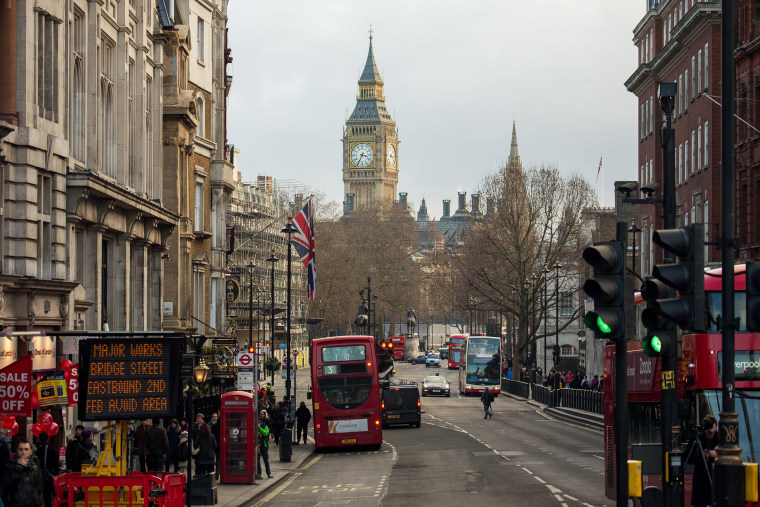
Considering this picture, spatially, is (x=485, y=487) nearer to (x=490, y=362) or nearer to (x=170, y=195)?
(x=170, y=195)

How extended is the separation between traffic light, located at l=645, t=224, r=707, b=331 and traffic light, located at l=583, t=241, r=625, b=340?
13.7 inches

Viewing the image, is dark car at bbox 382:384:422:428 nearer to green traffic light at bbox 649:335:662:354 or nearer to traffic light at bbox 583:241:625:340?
green traffic light at bbox 649:335:662:354

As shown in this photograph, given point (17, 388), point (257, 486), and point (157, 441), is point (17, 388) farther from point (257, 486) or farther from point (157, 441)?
point (257, 486)

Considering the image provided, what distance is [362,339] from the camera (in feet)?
132

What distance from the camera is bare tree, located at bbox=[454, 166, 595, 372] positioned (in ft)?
276

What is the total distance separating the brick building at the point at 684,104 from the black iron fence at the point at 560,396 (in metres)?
8.13

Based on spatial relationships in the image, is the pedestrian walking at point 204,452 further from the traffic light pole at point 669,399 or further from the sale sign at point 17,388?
the traffic light pole at point 669,399

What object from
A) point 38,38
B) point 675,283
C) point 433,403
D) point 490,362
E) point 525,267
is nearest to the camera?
point 675,283

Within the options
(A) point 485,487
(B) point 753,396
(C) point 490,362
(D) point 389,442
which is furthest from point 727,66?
(C) point 490,362

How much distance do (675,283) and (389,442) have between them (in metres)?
34.0

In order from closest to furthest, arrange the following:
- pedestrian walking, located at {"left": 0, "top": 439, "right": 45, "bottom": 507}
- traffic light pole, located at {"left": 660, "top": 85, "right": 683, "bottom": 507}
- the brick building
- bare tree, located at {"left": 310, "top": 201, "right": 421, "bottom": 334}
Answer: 1. traffic light pole, located at {"left": 660, "top": 85, "right": 683, "bottom": 507}
2. pedestrian walking, located at {"left": 0, "top": 439, "right": 45, "bottom": 507}
3. the brick building
4. bare tree, located at {"left": 310, "top": 201, "right": 421, "bottom": 334}

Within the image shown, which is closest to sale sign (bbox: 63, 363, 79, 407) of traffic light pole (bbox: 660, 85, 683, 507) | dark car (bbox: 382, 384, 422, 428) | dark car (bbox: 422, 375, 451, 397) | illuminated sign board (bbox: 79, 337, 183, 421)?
illuminated sign board (bbox: 79, 337, 183, 421)

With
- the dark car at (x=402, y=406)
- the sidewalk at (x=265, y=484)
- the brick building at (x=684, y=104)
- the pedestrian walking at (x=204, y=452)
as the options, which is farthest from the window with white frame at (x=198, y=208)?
the pedestrian walking at (x=204, y=452)

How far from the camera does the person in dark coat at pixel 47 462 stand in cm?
2050
